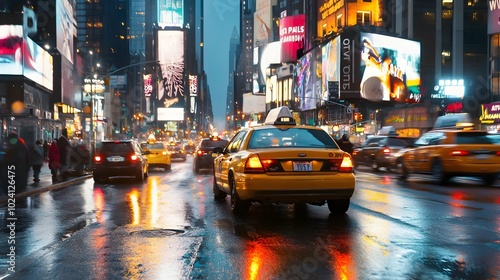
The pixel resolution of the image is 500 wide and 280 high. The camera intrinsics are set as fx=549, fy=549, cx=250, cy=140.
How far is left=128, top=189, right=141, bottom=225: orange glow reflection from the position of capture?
9.77 m

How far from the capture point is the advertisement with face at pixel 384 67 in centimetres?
7162

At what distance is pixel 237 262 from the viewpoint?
6141mm

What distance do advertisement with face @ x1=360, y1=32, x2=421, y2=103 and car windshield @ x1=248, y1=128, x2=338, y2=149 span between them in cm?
6293

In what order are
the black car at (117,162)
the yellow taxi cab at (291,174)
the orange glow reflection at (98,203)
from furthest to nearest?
the black car at (117,162) → the orange glow reflection at (98,203) → the yellow taxi cab at (291,174)

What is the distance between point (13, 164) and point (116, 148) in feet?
19.2

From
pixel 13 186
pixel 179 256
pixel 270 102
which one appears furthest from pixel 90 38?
pixel 179 256

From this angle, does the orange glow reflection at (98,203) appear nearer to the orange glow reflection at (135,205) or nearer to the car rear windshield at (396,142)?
the orange glow reflection at (135,205)

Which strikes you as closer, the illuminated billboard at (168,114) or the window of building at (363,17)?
the window of building at (363,17)

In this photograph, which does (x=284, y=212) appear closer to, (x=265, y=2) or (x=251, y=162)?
(x=251, y=162)

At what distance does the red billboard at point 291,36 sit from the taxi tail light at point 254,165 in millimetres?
110367

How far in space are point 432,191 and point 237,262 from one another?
33.5 feet

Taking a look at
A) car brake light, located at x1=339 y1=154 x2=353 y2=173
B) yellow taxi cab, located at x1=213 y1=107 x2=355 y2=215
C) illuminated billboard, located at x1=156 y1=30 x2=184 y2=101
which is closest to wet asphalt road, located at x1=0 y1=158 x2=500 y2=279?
yellow taxi cab, located at x1=213 y1=107 x2=355 y2=215

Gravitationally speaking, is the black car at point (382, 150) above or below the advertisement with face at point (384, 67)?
below

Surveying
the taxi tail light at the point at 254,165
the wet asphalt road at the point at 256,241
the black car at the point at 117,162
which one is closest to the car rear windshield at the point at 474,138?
the wet asphalt road at the point at 256,241
